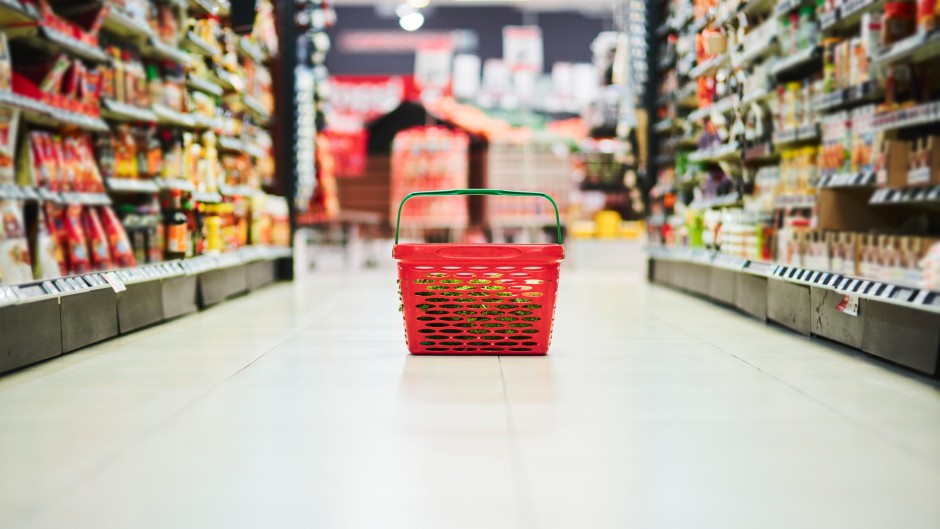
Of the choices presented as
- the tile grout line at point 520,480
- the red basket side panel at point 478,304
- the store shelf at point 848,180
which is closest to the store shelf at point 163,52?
the red basket side panel at point 478,304

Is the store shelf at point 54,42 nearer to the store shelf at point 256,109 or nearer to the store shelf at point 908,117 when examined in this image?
the store shelf at point 256,109

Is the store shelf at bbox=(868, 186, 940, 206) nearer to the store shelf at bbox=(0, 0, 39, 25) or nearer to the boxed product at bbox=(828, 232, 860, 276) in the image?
the boxed product at bbox=(828, 232, 860, 276)

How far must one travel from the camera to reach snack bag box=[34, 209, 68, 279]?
3.68 meters

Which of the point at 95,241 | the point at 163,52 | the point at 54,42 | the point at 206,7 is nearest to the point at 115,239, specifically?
the point at 95,241

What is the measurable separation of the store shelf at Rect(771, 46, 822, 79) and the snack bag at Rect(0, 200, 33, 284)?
4.01m

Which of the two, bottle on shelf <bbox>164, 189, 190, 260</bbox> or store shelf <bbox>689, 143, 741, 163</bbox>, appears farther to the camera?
store shelf <bbox>689, 143, 741, 163</bbox>

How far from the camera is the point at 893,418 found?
7.68 ft

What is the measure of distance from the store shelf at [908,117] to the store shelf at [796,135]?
0.95 m

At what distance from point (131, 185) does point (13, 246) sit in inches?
50.5

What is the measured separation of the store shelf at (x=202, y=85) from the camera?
18.0 ft

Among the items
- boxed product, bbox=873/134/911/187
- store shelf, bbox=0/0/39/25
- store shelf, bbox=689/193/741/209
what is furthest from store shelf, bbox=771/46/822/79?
store shelf, bbox=0/0/39/25

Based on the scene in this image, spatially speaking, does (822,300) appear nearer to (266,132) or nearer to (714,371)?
(714,371)

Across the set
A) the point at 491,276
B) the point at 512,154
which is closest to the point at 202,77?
the point at 491,276

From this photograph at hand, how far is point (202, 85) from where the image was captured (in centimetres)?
563
